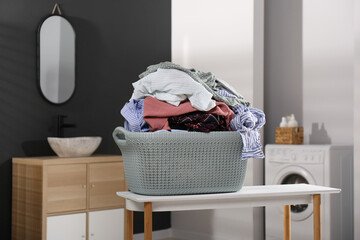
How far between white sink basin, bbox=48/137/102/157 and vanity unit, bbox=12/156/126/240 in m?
0.10

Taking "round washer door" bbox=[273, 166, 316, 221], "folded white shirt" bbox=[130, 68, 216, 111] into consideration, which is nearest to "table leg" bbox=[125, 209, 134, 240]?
"folded white shirt" bbox=[130, 68, 216, 111]

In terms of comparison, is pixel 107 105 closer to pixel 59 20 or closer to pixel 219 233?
pixel 59 20

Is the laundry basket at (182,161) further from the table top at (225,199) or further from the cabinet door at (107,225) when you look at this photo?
the cabinet door at (107,225)

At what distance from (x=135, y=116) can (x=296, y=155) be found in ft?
7.99

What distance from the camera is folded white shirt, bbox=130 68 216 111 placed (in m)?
2.00

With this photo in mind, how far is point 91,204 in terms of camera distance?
3943 mm

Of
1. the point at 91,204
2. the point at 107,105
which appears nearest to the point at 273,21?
the point at 107,105

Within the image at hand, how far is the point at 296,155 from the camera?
4195 mm

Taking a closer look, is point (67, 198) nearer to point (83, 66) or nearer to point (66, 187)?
point (66, 187)

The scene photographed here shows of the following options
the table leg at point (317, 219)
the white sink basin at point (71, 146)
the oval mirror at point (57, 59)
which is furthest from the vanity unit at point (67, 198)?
the table leg at point (317, 219)

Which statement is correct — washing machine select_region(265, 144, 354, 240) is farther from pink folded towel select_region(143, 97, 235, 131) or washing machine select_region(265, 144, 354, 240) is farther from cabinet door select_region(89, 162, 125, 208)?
pink folded towel select_region(143, 97, 235, 131)

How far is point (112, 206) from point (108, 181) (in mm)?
216

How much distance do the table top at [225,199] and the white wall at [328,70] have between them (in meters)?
2.41

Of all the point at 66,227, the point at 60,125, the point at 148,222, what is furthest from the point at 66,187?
the point at 148,222
